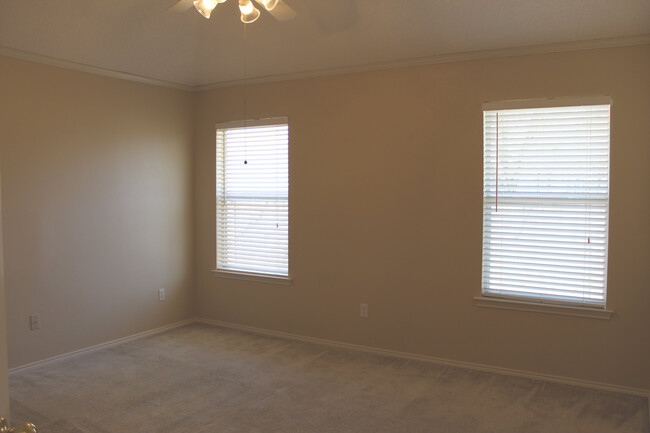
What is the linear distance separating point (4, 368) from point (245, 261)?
14.0ft

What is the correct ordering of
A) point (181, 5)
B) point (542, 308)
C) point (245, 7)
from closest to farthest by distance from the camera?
point (245, 7)
point (181, 5)
point (542, 308)

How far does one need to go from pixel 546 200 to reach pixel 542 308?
81 centimetres

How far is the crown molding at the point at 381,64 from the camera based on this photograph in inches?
143

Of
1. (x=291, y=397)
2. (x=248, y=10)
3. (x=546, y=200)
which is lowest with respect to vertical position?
(x=291, y=397)

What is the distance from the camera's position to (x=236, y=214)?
5371mm

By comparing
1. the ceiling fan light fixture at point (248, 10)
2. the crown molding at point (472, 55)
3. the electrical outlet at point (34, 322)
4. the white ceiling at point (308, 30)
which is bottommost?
the electrical outlet at point (34, 322)

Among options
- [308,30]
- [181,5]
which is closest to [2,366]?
[181,5]

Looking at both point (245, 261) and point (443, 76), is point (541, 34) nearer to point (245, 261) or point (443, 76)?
point (443, 76)

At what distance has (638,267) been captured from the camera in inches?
142

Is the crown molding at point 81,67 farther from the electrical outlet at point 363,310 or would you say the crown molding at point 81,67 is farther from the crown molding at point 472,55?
the electrical outlet at point 363,310

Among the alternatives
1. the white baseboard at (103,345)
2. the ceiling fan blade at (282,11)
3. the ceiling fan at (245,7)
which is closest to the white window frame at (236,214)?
the white baseboard at (103,345)

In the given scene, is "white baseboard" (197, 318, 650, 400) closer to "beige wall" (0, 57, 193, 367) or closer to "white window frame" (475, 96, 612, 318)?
"white window frame" (475, 96, 612, 318)

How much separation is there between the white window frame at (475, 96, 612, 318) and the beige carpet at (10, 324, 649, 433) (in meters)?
0.55

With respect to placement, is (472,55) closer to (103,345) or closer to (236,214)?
(236,214)
